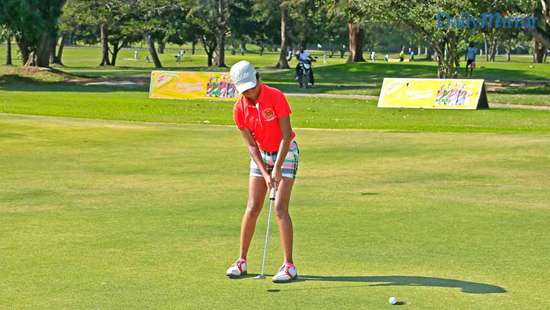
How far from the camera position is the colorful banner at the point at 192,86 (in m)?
45.2

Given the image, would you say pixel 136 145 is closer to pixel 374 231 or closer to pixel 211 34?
pixel 374 231

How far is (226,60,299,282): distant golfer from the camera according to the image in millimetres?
9375

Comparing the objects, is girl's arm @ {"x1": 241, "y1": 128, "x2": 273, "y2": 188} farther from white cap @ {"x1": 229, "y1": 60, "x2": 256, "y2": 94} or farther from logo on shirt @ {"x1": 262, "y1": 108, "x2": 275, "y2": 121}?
white cap @ {"x1": 229, "y1": 60, "x2": 256, "y2": 94}

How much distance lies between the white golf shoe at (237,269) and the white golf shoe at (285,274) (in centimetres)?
35

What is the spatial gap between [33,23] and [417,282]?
54.0 metres

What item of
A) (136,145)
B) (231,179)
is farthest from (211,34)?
(231,179)

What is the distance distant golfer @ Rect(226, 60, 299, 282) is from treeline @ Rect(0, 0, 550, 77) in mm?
38868

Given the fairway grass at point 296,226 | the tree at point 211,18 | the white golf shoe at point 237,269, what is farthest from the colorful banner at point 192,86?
the tree at point 211,18

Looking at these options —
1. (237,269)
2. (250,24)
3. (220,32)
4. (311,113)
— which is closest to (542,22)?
(311,113)

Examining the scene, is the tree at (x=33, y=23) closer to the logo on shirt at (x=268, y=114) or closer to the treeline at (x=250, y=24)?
the treeline at (x=250, y=24)

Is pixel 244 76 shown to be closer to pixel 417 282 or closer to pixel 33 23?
pixel 417 282

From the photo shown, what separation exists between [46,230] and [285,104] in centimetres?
446

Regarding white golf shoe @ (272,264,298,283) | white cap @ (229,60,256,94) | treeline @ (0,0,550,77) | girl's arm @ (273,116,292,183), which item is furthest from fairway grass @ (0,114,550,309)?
treeline @ (0,0,550,77)

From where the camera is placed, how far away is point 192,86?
151 ft
